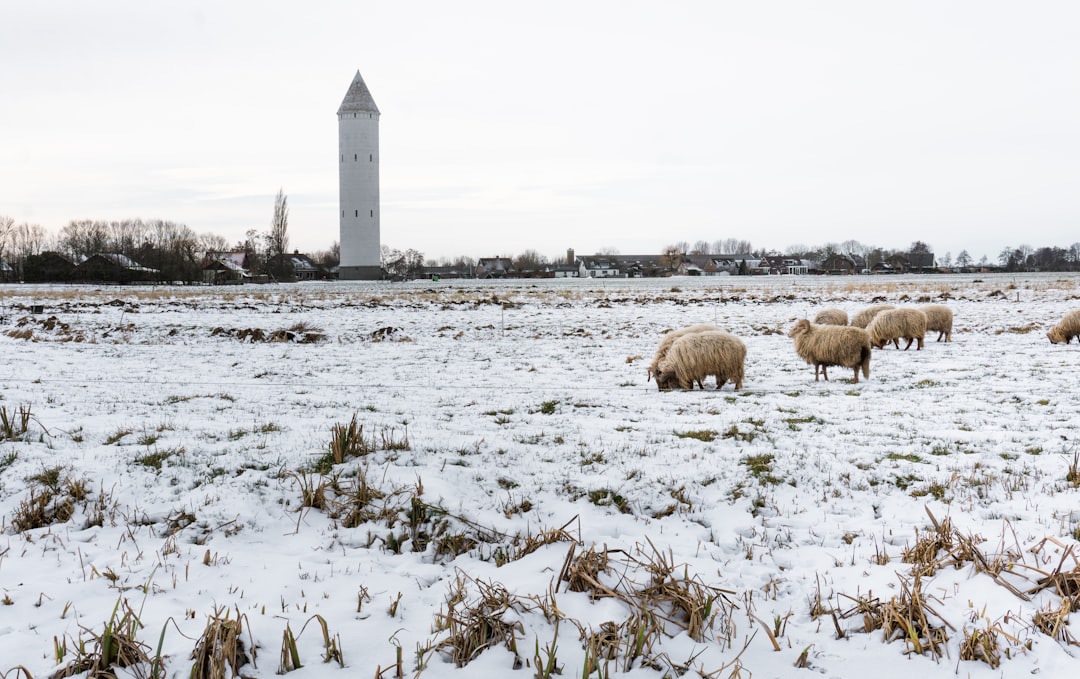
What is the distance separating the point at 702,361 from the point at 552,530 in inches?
285

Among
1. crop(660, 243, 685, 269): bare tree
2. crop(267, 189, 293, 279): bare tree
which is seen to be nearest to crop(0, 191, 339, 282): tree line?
crop(267, 189, 293, 279): bare tree

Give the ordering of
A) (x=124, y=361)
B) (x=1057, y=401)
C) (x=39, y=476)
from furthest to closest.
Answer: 1. (x=124, y=361)
2. (x=1057, y=401)
3. (x=39, y=476)

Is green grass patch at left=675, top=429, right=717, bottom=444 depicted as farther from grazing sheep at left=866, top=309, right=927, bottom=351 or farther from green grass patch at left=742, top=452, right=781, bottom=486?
grazing sheep at left=866, top=309, right=927, bottom=351

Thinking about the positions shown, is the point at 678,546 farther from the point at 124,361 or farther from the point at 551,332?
the point at 551,332

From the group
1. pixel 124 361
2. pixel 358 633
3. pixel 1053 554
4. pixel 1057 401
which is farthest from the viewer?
pixel 124 361

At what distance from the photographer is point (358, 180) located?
8638 cm

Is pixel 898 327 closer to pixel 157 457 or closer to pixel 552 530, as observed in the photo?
pixel 552 530

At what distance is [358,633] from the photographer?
4.04 meters

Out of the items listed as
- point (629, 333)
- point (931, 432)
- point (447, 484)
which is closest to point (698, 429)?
point (931, 432)

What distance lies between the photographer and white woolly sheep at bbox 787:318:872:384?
41.1 feet

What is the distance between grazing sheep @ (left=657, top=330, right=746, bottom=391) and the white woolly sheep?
2.02 meters

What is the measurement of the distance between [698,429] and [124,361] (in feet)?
46.4

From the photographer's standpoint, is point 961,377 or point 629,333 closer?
point 961,377

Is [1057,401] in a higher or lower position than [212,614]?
higher
